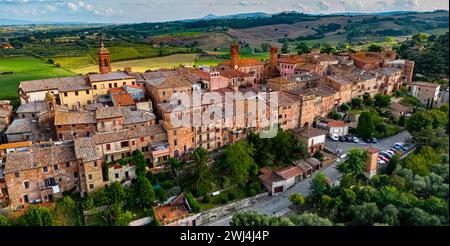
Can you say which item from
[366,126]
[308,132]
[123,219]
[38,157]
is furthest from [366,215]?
[38,157]

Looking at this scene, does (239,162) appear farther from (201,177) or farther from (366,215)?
(366,215)

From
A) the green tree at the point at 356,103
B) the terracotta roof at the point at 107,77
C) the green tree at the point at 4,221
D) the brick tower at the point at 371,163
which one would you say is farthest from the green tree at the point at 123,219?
the green tree at the point at 356,103

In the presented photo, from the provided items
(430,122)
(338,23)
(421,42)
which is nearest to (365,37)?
(338,23)

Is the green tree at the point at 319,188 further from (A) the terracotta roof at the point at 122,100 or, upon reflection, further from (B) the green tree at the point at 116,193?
(A) the terracotta roof at the point at 122,100

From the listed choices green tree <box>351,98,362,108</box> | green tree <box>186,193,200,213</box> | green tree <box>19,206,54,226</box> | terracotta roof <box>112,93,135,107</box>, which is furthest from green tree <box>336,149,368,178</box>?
green tree <box>19,206,54,226</box>

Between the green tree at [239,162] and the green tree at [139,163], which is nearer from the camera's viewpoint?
the green tree at [139,163]

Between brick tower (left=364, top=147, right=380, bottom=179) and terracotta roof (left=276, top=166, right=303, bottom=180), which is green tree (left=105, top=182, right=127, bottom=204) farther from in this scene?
brick tower (left=364, top=147, right=380, bottom=179)

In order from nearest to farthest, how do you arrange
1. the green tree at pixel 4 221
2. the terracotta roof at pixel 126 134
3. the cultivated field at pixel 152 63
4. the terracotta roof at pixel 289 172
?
the green tree at pixel 4 221 → the terracotta roof at pixel 126 134 → the terracotta roof at pixel 289 172 → the cultivated field at pixel 152 63
